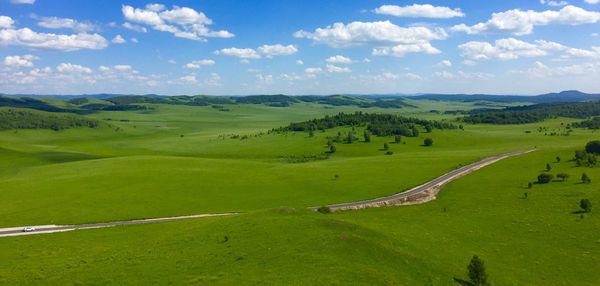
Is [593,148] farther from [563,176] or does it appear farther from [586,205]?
[586,205]

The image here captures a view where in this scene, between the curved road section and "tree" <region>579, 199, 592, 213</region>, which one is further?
the curved road section

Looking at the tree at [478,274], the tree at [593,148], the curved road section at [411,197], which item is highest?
the tree at [593,148]

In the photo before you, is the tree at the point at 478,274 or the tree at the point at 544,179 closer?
the tree at the point at 478,274

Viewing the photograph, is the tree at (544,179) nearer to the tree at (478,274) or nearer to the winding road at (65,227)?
the tree at (478,274)

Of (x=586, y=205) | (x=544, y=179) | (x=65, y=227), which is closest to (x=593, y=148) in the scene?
(x=544, y=179)

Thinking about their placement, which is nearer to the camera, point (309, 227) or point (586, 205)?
point (309, 227)

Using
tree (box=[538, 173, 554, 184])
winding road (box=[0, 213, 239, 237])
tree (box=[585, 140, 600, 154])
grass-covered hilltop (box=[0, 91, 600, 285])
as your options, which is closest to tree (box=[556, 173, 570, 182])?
grass-covered hilltop (box=[0, 91, 600, 285])

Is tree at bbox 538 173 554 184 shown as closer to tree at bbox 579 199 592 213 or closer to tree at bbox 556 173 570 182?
tree at bbox 556 173 570 182

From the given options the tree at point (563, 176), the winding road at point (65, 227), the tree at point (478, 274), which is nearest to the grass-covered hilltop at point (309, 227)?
the tree at point (478, 274)

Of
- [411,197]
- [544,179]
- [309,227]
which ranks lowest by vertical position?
[411,197]

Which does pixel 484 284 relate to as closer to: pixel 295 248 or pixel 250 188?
pixel 295 248

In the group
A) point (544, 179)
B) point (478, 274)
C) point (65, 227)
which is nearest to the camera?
point (478, 274)

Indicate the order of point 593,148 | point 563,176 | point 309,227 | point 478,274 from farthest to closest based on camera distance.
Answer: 1. point 593,148
2. point 563,176
3. point 309,227
4. point 478,274
